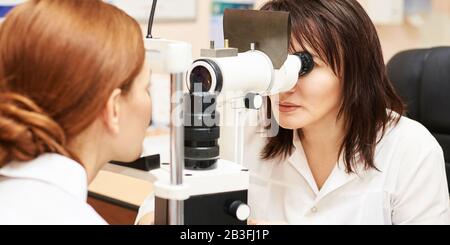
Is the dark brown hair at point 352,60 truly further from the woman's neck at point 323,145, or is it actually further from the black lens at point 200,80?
the black lens at point 200,80

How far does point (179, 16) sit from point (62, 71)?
5.34 feet

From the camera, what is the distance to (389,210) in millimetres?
1420

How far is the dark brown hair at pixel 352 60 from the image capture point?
137cm

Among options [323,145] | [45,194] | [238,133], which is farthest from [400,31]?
[45,194]

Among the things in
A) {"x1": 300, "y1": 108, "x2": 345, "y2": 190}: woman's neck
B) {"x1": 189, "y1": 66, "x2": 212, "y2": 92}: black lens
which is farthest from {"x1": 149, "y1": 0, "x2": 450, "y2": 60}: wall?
{"x1": 189, "y1": 66, "x2": 212, "y2": 92}: black lens

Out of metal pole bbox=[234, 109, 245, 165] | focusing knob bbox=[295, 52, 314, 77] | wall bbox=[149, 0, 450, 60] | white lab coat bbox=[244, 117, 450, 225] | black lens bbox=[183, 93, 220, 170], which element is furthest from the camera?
wall bbox=[149, 0, 450, 60]

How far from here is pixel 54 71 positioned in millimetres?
822

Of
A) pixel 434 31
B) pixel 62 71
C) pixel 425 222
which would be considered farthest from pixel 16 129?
pixel 434 31

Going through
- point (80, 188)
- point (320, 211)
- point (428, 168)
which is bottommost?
point (320, 211)

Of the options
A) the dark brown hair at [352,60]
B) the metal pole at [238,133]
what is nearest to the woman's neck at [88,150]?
the metal pole at [238,133]

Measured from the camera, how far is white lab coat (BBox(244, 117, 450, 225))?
1384 millimetres

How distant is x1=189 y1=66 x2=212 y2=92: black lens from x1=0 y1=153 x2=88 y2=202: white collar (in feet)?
0.79

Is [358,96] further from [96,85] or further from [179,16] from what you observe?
[179,16]

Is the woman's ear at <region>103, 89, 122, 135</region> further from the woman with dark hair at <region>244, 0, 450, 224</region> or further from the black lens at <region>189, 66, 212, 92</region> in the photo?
the woman with dark hair at <region>244, 0, 450, 224</region>
